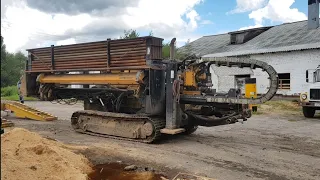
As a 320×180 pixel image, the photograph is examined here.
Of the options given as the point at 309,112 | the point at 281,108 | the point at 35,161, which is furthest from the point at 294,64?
the point at 35,161

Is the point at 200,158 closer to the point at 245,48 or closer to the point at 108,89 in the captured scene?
the point at 108,89

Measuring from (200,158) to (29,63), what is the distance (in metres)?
7.50

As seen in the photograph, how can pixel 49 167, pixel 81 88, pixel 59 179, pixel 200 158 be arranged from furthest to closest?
1. pixel 81 88
2. pixel 200 158
3. pixel 49 167
4. pixel 59 179

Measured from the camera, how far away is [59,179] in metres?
5.05

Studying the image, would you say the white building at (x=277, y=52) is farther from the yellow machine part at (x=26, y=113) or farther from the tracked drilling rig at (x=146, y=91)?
the yellow machine part at (x=26, y=113)

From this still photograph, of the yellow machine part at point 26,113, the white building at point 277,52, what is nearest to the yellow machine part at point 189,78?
the yellow machine part at point 26,113

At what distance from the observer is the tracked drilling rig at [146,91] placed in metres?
8.79

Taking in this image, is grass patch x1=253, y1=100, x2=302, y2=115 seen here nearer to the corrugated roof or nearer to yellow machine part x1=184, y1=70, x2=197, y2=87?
the corrugated roof

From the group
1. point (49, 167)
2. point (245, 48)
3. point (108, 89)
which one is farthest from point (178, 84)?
point (245, 48)

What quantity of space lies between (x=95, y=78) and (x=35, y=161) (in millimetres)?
4642

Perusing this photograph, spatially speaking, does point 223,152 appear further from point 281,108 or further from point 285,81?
point 285,81

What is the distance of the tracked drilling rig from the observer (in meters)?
8.79

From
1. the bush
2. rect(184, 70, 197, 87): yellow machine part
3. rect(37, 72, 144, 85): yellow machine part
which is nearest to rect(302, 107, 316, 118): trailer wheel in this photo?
rect(184, 70, 197, 87): yellow machine part

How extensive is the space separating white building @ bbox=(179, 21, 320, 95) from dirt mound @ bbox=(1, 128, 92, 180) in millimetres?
18019
